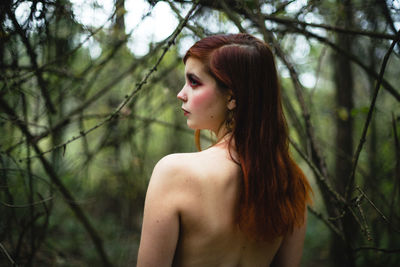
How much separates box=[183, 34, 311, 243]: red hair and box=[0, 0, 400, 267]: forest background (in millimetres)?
327

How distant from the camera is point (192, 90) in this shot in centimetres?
135

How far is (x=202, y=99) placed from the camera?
132 cm

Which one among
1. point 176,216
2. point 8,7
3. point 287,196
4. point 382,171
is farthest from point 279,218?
point 382,171

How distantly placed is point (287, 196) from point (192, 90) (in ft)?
2.04

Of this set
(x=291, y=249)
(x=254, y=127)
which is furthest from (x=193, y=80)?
(x=291, y=249)

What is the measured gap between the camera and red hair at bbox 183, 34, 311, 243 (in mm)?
1254

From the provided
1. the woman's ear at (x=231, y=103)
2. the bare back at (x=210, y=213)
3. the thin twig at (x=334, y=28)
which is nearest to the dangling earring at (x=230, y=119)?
the woman's ear at (x=231, y=103)

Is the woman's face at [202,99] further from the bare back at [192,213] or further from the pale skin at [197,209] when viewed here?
the bare back at [192,213]

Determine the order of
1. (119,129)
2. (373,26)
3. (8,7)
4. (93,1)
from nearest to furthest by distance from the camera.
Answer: (8,7), (93,1), (373,26), (119,129)

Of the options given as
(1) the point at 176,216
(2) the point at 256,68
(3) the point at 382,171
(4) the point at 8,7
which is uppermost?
(4) the point at 8,7

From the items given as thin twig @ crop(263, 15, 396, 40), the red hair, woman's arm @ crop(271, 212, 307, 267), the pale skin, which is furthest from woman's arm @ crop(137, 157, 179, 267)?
thin twig @ crop(263, 15, 396, 40)

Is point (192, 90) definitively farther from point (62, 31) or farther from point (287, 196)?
point (62, 31)

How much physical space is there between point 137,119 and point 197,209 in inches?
97.0

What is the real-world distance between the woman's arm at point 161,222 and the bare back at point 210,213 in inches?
1.8
